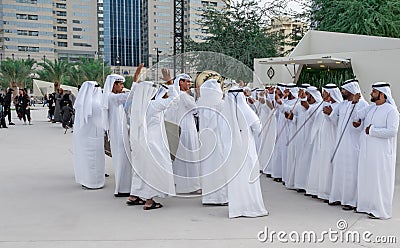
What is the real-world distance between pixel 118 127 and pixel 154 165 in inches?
50.2

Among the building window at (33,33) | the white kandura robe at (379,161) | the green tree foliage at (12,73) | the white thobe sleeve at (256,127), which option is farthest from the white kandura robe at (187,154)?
the building window at (33,33)

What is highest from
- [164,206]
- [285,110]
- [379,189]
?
[285,110]

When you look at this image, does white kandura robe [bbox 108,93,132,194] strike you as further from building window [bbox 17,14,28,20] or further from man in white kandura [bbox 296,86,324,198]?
building window [bbox 17,14,28,20]

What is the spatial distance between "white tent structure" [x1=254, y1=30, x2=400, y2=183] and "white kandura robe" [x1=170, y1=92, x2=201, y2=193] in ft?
7.26

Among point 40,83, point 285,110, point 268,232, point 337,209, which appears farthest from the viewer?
point 40,83

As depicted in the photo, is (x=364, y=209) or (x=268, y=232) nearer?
(x=268, y=232)

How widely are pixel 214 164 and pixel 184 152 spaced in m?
0.82

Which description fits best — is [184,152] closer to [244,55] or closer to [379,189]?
[379,189]

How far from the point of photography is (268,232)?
4484 mm

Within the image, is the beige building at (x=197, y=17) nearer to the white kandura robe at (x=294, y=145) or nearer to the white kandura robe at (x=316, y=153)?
the white kandura robe at (x=294, y=145)

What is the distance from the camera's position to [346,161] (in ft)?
18.0

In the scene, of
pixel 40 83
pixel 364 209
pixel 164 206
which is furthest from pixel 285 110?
pixel 40 83

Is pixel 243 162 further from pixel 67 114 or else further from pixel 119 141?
pixel 67 114

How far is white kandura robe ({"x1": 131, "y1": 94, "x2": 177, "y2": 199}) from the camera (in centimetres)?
535
